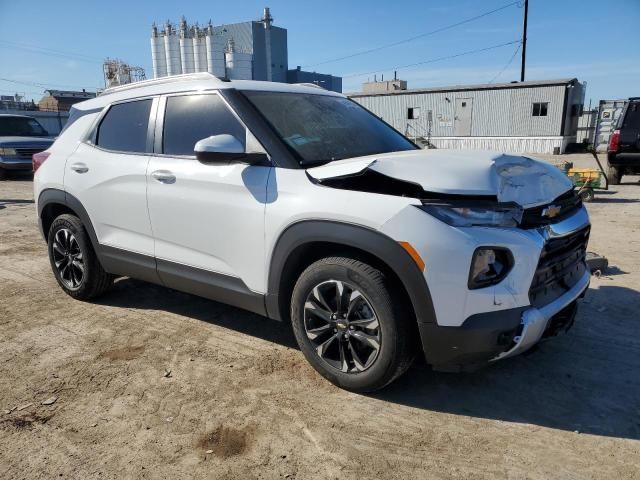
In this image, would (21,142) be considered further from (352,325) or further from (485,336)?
(485,336)

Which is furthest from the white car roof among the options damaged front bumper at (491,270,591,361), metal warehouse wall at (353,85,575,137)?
metal warehouse wall at (353,85,575,137)

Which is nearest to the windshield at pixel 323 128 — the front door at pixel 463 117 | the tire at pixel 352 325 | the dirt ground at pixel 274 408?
the tire at pixel 352 325

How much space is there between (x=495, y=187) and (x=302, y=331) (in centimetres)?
140

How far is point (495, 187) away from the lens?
2455 mm

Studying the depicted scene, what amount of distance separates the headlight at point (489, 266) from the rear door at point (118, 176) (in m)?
2.43

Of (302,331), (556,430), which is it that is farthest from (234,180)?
(556,430)

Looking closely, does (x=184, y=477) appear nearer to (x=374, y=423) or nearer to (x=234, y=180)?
(x=374, y=423)

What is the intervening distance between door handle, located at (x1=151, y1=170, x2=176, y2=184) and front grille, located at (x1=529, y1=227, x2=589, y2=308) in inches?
95.4

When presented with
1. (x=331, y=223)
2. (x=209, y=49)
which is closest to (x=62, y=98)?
(x=209, y=49)

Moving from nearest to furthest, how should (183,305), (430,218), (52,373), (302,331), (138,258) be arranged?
(430,218) < (302,331) < (52,373) < (138,258) < (183,305)

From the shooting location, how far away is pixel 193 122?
11.4 feet

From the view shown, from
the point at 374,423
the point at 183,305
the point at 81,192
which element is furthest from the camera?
the point at 183,305

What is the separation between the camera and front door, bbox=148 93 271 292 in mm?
3072

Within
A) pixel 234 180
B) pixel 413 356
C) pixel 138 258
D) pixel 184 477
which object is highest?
pixel 234 180
